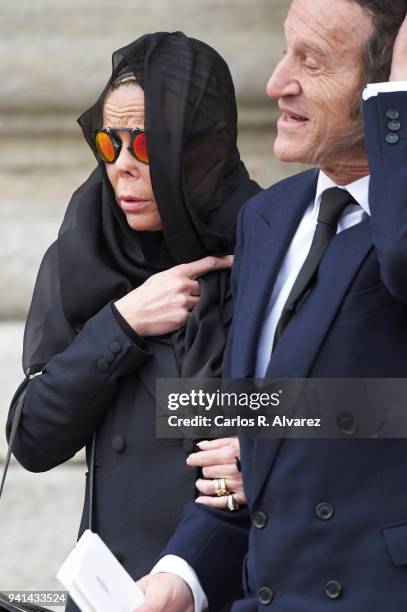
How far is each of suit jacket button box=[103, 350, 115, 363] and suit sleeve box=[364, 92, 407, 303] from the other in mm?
858

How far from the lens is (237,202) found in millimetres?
3227

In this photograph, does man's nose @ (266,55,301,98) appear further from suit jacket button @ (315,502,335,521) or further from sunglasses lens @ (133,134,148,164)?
suit jacket button @ (315,502,335,521)

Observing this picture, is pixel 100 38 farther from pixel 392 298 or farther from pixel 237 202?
pixel 392 298

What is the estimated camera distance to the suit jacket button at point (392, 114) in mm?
2381

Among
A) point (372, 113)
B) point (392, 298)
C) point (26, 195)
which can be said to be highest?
point (372, 113)

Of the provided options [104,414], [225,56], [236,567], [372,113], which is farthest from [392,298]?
[225,56]

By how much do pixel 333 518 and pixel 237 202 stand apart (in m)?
1.00

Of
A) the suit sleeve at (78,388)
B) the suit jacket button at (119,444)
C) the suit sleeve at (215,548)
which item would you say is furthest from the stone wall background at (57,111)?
the suit sleeve at (215,548)

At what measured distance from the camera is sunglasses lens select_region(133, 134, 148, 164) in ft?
10.2

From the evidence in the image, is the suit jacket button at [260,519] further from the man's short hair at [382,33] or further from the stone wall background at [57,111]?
the stone wall background at [57,111]

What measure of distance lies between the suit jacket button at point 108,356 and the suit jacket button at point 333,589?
83cm

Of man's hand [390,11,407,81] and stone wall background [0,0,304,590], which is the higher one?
man's hand [390,11,407,81]

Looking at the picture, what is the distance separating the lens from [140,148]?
10.3 feet

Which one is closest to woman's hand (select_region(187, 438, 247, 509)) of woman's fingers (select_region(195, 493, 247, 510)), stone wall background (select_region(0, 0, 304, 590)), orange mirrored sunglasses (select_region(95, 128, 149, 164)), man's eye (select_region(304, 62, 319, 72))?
woman's fingers (select_region(195, 493, 247, 510))
